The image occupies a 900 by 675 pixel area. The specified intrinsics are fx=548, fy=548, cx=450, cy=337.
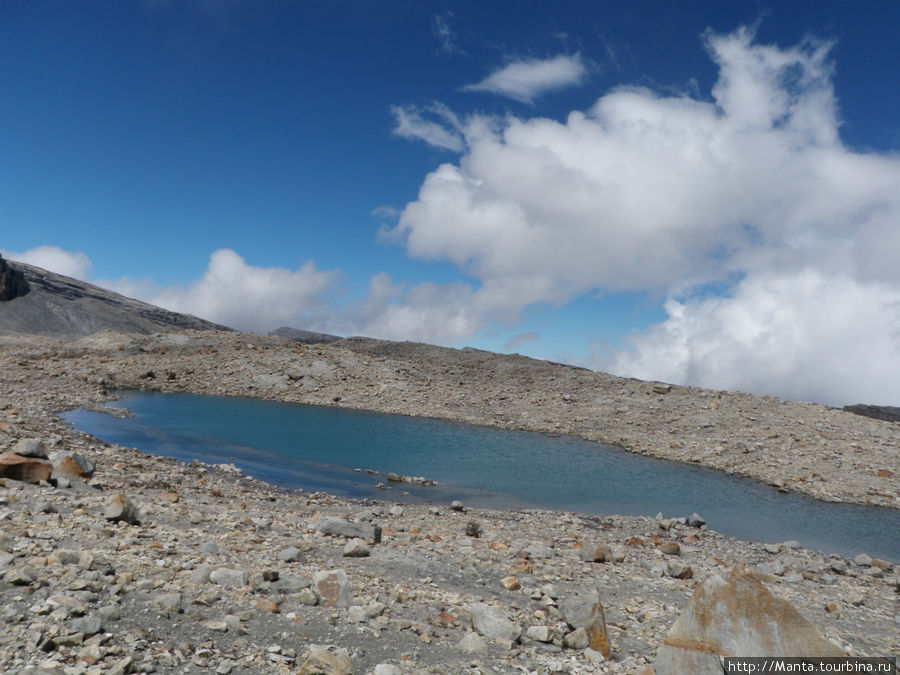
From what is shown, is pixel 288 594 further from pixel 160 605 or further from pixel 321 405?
pixel 321 405

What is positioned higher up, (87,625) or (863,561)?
(863,561)

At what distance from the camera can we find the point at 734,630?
5.88 meters

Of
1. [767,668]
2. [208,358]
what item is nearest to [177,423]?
[208,358]

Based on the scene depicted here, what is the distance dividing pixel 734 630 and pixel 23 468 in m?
11.4

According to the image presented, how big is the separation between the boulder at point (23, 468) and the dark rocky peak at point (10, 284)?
321 feet

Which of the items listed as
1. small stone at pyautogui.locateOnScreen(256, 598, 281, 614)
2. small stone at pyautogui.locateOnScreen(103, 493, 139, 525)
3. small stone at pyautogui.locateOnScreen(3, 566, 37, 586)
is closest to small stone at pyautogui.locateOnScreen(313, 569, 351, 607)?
small stone at pyautogui.locateOnScreen(256, 598, 281, 614)

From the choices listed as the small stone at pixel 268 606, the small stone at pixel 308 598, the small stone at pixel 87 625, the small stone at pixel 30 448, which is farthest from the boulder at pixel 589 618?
the small stone at pixel 30 448

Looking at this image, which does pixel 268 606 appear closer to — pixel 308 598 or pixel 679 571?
pixel 308 598

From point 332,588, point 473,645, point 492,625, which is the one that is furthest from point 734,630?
point 332,588

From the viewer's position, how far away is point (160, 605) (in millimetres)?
6000

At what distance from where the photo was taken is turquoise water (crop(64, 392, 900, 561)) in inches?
755

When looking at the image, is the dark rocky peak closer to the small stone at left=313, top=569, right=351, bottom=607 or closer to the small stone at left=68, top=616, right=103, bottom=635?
the small stone at left=313, top=569, right=351, bottom=607

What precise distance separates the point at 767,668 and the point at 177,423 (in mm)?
27989

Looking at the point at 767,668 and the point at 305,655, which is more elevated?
the point at 767,668
